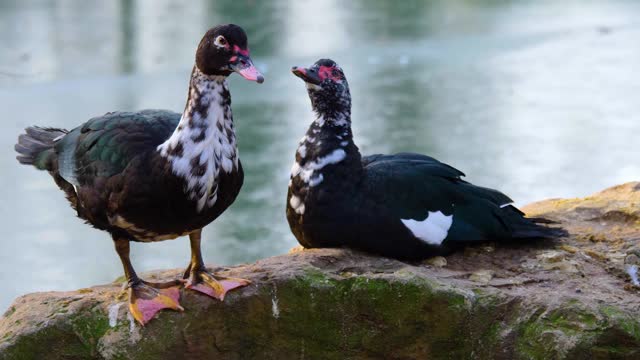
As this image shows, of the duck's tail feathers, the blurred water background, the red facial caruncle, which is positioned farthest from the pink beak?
the blurred water background

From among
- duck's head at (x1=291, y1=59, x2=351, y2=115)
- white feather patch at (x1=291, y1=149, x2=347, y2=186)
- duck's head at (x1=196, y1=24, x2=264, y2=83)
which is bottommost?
white feather patch at (x1=291, y1=149, x2=347, y2=186)

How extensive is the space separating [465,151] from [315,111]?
2.66 m

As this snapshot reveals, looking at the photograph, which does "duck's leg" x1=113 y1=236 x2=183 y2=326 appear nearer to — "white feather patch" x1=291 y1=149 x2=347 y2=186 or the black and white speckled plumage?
the black and white speckled plumage

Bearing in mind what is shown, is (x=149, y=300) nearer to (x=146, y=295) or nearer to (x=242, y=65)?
(x=146, y=295)

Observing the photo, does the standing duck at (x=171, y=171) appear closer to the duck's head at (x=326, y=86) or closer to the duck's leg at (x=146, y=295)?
the duck's leg at (x=146, y=295)

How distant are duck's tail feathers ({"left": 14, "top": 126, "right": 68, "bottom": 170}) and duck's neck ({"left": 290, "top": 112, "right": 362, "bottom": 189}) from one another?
0.70m

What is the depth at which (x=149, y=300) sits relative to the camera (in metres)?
2.52

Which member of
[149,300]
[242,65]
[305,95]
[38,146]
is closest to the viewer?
[242,65]

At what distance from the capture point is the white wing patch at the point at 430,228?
288 cm

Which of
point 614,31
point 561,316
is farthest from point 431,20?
point 561,316

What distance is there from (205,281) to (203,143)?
39 cm

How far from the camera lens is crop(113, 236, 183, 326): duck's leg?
250 centimetres

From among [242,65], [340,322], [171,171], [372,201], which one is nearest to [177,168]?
[171,171]

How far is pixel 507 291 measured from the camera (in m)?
2.62
